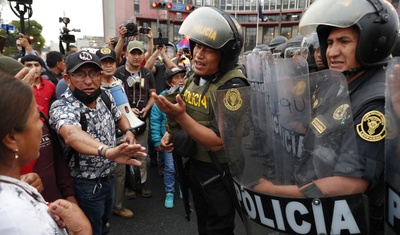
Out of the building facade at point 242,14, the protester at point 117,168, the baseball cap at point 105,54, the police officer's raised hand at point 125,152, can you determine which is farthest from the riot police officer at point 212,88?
the building facade at point 242,14

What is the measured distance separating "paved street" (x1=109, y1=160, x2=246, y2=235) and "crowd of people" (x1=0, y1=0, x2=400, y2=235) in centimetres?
49

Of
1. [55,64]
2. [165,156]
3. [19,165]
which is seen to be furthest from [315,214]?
[55,64]

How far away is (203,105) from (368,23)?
1.09m

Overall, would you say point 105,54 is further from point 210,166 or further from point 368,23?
point 368,23

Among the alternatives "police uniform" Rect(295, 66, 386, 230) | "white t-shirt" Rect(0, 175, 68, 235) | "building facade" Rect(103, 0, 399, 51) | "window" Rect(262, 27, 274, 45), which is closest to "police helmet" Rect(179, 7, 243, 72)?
"police uniform" Rect(295, 66, 386, 230)

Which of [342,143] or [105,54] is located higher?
[105,54]

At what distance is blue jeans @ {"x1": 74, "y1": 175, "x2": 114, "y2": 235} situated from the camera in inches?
85.0

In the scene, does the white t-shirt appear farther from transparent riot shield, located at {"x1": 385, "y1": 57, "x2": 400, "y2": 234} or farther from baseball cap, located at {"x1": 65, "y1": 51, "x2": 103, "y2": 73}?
baseball cap, located at {"x1": 65, "y1": 51, "x2": 103, "y2": 73}

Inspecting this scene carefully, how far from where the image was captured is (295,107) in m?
1.18

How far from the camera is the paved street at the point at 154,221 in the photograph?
10.2ft

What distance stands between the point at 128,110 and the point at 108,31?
684 inches

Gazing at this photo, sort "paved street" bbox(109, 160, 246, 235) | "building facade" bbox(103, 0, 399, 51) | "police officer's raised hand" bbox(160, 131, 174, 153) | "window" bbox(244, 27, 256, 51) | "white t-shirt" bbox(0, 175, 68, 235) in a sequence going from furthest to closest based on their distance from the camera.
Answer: "window" bbox(244, 27, 256, 51) → "building facade" bbox(103, 0, 399, 51) → "paved street" bbox(109, 160, 246, 235) → "police officer's raised hand" bbox(160, 131, 174, 153) → "white t-shirt" bbox(0, 175, 68, 235)

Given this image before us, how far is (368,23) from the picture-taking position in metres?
1.35

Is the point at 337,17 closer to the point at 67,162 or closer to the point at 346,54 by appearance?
the point at 346,54
